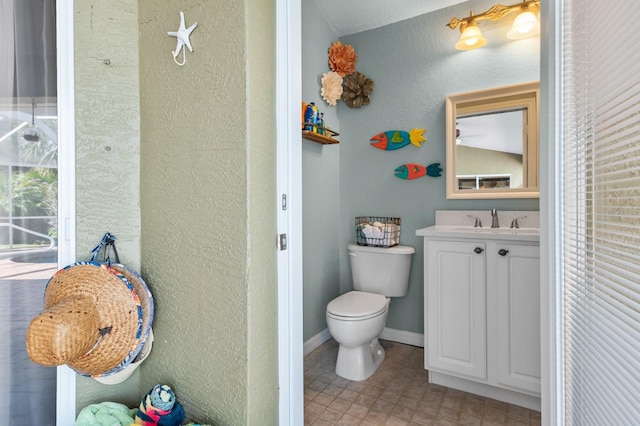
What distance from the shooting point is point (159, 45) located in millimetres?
1186

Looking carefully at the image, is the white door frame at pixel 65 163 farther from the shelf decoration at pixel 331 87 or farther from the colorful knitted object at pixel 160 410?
the shelf decoration at pixel 331 87

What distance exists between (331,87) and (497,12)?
1.16 m

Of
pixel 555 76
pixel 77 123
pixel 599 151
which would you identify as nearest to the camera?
pixel 599 151

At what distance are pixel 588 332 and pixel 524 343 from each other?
1.00 meters

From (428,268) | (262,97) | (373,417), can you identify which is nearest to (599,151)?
(262,97)

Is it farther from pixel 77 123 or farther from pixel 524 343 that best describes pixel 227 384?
pixel 524 343

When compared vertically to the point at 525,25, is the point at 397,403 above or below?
below

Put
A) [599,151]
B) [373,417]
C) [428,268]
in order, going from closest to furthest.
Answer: [599,151] → [373,417] → [428,268]

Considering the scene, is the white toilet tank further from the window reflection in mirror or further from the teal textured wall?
the window reflection in mirror

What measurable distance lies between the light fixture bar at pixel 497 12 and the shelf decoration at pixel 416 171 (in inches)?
36.8

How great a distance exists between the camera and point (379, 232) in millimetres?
2273

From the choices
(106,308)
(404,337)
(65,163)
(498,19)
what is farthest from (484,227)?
(65,163)

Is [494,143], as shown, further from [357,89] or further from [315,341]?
[315,341]

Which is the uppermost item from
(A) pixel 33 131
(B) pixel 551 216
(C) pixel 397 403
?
(A) pixel 33 131
